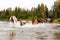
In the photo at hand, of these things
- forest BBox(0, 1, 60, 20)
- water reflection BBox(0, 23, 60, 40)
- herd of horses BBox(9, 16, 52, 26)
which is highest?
forest BBox(0, 1, 60, 20)

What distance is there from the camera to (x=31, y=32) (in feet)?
15.1

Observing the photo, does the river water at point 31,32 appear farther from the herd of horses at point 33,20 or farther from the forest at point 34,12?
the forest at point 34,12

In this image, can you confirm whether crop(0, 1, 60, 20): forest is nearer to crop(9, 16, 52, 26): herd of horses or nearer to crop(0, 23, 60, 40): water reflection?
crop(9, 16, 52, 26): herd of horses

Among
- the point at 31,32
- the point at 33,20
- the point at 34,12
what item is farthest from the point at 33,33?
the point at 34,12

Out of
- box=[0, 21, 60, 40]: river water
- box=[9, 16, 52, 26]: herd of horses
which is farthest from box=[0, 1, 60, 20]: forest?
box=[0, 21, 60, 40]: river water

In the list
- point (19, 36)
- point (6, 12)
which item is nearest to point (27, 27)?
point (19, 36)

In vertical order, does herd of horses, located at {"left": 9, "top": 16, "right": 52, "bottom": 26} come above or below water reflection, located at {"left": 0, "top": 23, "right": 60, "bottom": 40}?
above

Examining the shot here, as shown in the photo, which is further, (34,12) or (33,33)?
(34,12)

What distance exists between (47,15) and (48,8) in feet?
0.54

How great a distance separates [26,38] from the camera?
444 cm

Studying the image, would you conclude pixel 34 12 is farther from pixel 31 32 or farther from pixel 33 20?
pixel 31 32

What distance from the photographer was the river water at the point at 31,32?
4.48 m

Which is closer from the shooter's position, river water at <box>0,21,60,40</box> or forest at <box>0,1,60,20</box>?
river water at <box>0,21,60,40</box>

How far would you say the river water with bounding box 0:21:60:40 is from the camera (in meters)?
4.48
